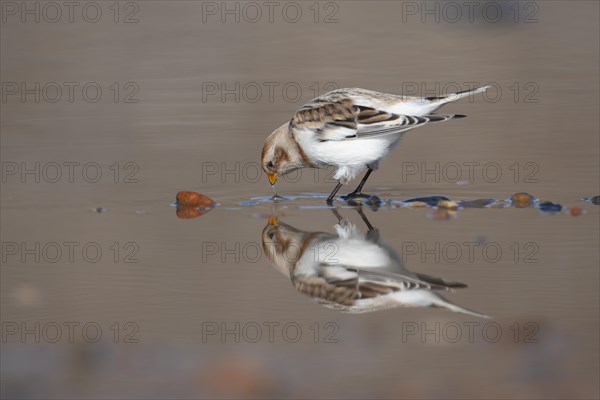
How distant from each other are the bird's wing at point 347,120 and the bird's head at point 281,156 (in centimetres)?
12

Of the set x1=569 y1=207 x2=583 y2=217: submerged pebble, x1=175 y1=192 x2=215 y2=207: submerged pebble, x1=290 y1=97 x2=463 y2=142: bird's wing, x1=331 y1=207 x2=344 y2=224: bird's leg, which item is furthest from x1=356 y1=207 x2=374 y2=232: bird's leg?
x1=569 y1=207 x2=583 y2=217: submerged pebble

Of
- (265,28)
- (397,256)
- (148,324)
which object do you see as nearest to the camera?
(148,324)

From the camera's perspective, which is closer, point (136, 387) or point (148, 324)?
point (136, 387)

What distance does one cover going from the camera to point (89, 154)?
10.4m

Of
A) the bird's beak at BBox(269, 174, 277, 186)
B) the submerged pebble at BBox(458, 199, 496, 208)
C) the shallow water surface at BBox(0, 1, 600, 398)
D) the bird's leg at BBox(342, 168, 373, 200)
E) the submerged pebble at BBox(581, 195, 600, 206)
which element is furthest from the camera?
the bird's beak at BBox(269, 174, 277, 186)

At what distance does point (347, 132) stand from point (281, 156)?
650 mm

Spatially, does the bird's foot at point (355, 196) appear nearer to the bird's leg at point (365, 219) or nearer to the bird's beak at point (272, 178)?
the bird's leg at point (365, 219)

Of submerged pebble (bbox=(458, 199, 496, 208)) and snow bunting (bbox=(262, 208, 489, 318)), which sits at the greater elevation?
snow bunting (bbox=(262, 208, 489, 318))

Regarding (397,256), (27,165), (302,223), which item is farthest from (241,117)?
(397,256)

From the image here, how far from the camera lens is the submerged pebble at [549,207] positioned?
325 inches

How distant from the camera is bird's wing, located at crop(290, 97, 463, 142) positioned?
8477 mm

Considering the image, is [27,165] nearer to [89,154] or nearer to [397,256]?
[89,154]

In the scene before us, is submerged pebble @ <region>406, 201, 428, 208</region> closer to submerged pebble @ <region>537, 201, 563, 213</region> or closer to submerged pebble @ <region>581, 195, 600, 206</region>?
submerged pebble @ <region>537, 201, 563, 213</region>

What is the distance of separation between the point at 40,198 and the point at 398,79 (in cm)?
501
